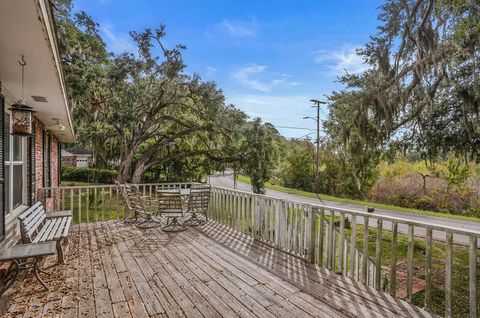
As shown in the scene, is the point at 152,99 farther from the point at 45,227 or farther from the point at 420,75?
the point at 420,75

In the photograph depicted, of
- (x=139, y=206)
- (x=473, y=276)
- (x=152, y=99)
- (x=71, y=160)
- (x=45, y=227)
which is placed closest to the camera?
(x=473, y=276)

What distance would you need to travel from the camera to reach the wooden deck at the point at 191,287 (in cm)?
262

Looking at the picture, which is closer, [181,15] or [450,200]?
[181,15]

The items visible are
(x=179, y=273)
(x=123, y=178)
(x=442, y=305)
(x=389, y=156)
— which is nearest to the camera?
(x=179, y=273)

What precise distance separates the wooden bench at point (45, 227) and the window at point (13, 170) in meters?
0.28

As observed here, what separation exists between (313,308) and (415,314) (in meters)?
0.93

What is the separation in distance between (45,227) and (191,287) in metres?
2.67

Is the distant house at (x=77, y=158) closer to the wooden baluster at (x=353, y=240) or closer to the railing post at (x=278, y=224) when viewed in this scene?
the railing post at (x=278, y=224)

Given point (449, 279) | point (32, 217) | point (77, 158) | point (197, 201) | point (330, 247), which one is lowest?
point (330, 247)

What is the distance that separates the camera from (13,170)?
4.06 metres

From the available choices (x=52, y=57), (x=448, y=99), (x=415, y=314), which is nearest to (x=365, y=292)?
(x=415, y=314)

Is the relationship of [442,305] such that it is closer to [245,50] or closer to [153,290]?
[153,290]

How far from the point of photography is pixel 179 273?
348 centimetres

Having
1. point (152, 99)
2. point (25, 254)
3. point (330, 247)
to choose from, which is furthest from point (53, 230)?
point (152, 99)
